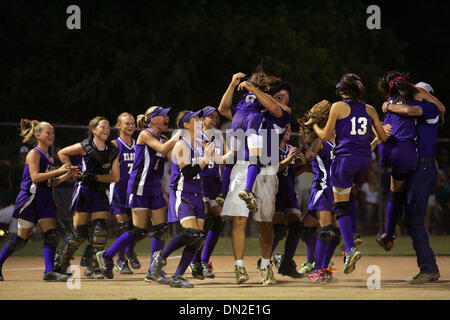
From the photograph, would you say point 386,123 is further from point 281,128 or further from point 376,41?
point 376,41

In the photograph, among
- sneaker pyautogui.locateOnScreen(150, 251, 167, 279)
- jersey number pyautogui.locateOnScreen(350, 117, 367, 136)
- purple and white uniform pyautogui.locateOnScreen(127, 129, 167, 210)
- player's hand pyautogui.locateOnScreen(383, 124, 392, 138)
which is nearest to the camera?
jersey number pyautogui.locateOnScreen(350, 117, 367, 136)

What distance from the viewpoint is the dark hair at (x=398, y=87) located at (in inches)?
381

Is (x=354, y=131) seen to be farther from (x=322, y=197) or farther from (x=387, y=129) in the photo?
(x=322, y=197)

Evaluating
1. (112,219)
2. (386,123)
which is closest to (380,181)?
(112,219)

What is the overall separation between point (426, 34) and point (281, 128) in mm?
22816

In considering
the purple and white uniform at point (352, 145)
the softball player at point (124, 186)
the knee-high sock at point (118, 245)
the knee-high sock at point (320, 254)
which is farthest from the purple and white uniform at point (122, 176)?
the purple and white uniform at point (352, 145)

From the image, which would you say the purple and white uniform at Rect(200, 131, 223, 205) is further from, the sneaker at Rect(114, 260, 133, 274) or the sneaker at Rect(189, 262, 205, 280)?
the sneaker at Rect(114, 260, 133, 274)

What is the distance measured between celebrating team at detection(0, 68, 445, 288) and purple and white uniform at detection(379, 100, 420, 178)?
0.01 m

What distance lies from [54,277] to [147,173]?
181 cm

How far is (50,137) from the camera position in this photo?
A: 10195 millimetres

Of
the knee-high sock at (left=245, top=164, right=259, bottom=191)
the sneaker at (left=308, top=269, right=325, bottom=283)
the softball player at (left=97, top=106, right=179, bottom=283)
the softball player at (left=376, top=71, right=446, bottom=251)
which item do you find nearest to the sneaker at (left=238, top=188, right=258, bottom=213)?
the knee-high sock at (left=245, top=164, right=259, bottom=191)

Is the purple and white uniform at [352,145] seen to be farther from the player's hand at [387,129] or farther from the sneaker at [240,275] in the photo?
the sneaker at [240,275]

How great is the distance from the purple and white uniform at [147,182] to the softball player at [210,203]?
801mm

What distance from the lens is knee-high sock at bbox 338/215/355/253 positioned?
889cm
